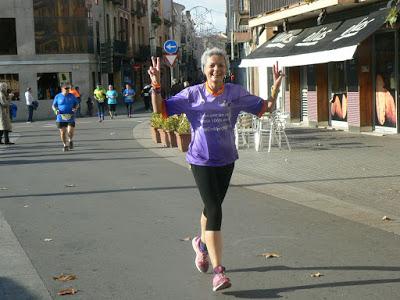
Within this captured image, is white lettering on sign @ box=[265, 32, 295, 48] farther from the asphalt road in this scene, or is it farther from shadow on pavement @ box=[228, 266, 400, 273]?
shadow on pavement @ box=[228, 266, 400, 273]

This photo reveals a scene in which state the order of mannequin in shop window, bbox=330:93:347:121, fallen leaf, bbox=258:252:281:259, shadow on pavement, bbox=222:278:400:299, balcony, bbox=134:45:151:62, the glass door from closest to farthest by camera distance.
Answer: shadow on pavement, bbox=222:278:400:299
fallen leaf, bbox=258:252:281:259
mannequin in shop window, bbox=330:93:347:121
the glass door
balcony, bbox=134:45:151:62

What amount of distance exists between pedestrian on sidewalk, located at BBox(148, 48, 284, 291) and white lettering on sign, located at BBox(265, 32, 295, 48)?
15480 millimetres

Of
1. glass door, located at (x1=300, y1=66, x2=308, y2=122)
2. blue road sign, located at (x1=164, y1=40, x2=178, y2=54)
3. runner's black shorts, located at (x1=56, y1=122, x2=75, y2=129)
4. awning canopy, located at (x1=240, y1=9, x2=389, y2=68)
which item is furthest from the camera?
blue road sign, located at (x1=164, y1=40, x2=178, y2=54)

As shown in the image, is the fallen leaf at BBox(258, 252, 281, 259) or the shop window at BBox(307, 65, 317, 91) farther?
the shop window at BBox(307, 65, 317, 91)

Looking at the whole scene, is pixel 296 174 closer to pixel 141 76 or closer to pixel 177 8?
pixel 141 76

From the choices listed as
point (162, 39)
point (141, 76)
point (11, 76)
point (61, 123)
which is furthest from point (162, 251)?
point (162, 39)

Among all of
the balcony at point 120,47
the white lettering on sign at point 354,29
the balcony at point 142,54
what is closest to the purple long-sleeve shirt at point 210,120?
the white lettering on sign at point 354,29

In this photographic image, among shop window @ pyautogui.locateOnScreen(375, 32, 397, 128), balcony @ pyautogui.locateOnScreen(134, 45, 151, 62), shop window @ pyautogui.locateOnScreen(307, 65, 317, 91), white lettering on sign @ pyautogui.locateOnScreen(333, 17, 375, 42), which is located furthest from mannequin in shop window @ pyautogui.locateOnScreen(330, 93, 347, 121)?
balcony @ pyautogui.locateOnScreen(134, 45, 151, 62)

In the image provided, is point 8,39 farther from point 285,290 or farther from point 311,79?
point 285,290

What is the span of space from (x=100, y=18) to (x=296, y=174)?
126ft

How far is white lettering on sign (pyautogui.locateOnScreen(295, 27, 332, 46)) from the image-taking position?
18203 millimetres

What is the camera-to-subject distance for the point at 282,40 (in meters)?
21.5

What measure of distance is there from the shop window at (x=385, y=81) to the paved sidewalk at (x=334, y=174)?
672mm

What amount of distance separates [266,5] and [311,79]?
2.98 meters
